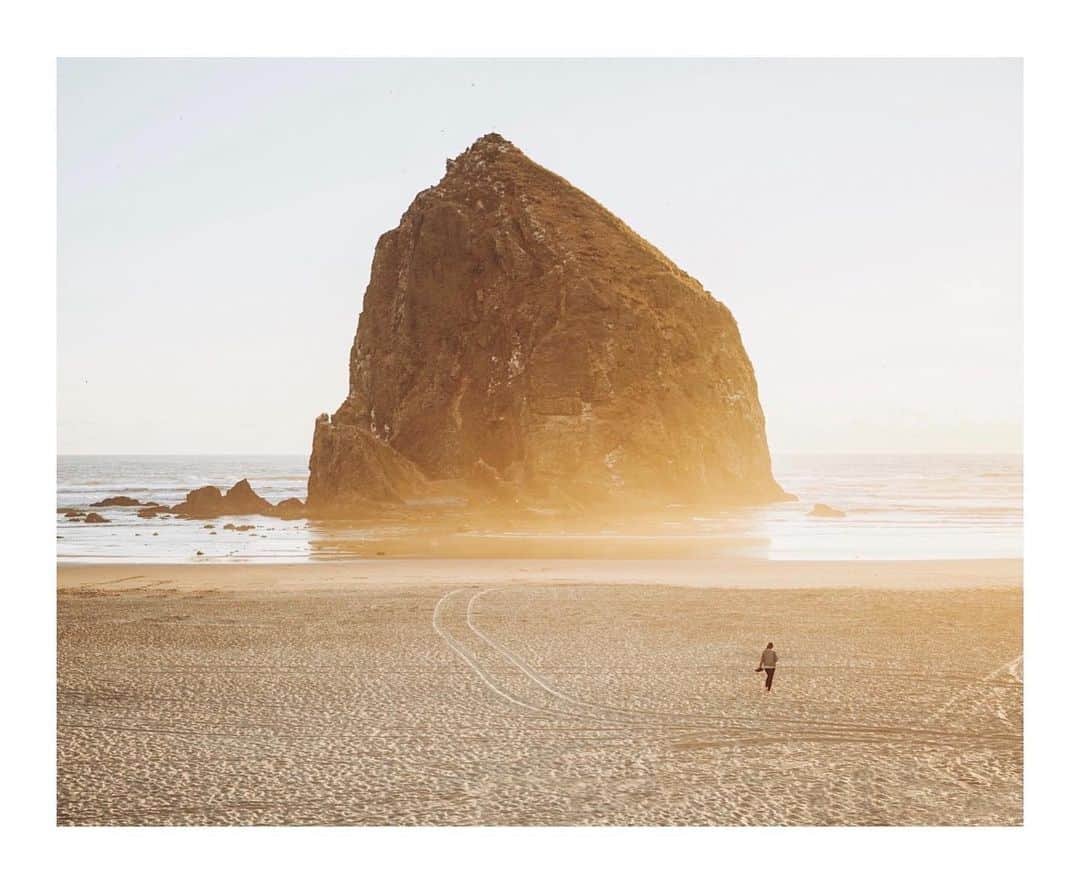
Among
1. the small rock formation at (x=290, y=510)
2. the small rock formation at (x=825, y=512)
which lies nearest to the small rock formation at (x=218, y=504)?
the small rock formation at (x=290, y=510)

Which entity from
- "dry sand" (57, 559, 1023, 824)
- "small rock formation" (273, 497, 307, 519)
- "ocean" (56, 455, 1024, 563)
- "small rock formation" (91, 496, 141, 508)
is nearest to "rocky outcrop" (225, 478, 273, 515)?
"small rock formation" (273, 497, 307, 519)

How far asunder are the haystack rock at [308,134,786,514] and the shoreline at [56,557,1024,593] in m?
17.2

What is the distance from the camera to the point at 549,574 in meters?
22.0

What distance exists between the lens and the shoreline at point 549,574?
66.2 feet

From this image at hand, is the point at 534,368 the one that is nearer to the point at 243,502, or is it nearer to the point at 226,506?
the point at 243,502

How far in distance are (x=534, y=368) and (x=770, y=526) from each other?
14001mm

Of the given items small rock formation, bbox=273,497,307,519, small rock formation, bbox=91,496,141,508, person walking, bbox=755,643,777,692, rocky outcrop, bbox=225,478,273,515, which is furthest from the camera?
rocky outcrop, bbox=225,478,273,515

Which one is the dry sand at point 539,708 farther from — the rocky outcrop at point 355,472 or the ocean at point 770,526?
the rocky outcrop at point 355,472

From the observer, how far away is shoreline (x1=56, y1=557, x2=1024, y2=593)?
2019 centimetres

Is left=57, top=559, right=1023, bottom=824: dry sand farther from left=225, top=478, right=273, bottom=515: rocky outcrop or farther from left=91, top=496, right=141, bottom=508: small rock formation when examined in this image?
left=91, top=496, right=141, bottom=508: small rock formation

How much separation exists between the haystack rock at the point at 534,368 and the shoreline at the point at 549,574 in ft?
56.3

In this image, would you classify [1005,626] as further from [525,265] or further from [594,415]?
[525,265]

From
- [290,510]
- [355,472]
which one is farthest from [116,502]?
[355,472]

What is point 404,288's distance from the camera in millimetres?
50719
